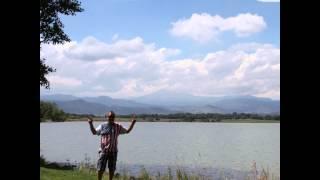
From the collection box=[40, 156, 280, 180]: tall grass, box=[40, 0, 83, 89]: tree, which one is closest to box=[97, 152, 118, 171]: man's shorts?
box=[40, 156, 280, 180]: tall grass

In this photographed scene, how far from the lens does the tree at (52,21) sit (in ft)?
70.6

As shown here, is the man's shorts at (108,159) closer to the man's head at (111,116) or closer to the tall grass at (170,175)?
the man's head at (111,116)

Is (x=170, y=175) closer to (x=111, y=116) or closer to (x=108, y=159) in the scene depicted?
(x=108, y=159)

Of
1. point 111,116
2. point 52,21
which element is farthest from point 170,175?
point 52,21

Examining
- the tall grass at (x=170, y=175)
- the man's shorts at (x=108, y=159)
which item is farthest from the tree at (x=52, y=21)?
the man's shorts at (x=108, y=159)

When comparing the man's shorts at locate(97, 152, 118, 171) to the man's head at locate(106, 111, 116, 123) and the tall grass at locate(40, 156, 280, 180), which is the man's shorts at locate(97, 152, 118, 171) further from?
the tall grass at locate(40, 156, 280, 180)

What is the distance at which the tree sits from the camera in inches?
848

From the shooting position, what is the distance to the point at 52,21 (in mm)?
21891
